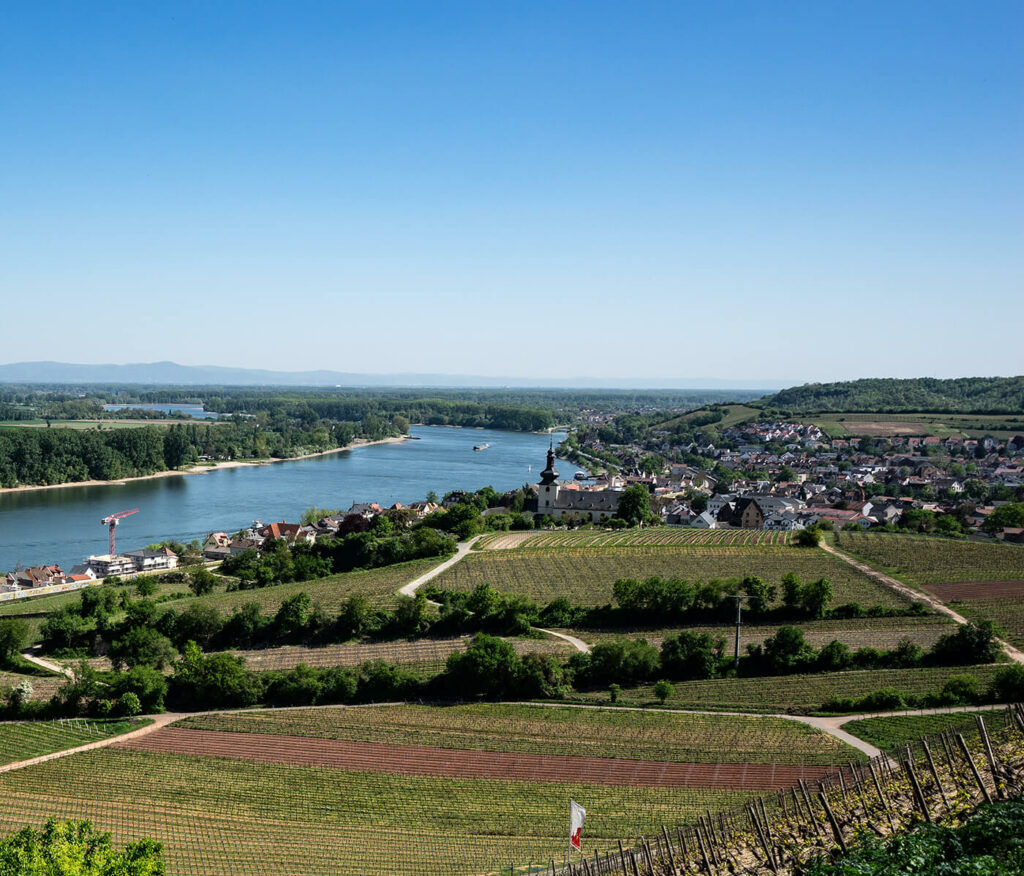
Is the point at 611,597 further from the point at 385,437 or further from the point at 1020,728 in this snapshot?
the point at 385,437

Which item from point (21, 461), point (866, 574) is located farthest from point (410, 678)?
point (21, 461)

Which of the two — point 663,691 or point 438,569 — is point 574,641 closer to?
point 663,691

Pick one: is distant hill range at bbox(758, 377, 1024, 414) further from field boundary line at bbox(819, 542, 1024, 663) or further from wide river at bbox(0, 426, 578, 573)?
field boundary line at bbox(819, 542, 1024, 663)

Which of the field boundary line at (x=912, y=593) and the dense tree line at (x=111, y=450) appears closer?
the field boundary line at (x=912, y=593)

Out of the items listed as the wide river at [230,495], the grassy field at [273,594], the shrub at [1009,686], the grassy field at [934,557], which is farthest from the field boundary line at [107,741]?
the wide river at [230,495]

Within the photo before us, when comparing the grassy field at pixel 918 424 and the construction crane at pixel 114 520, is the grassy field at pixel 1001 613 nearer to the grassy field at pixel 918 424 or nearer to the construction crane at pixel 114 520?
the construction crane at pixel 114 520

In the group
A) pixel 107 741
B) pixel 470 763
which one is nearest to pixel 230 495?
pixel 107 741
